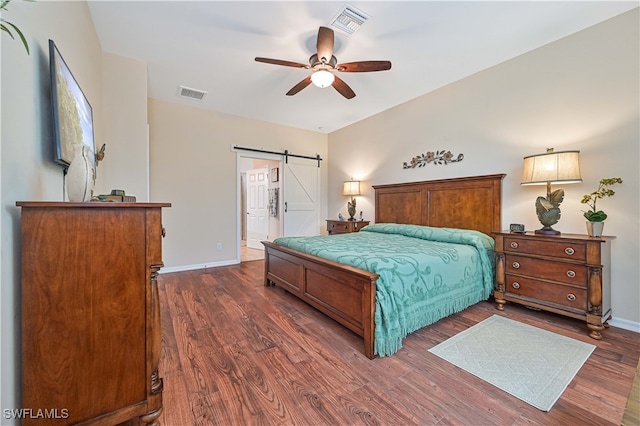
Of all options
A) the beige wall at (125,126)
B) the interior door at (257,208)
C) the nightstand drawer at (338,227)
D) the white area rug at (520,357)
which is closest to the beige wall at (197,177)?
the beige wall at (125,126)

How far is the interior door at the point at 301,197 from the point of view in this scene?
5387 mm

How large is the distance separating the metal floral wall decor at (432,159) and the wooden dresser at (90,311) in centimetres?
359

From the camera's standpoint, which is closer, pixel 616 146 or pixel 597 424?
pixel 597 424

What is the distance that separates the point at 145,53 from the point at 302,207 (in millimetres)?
3600

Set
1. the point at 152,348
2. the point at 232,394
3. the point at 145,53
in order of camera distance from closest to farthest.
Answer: the point at 152,348, the point at 232,394, the point at 145,53

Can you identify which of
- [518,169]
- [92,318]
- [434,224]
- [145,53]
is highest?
[145,53]

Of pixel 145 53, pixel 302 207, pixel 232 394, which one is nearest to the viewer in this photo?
pixel 232 394

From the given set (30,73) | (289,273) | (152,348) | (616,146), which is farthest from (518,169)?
(30,73)

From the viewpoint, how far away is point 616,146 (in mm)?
2297

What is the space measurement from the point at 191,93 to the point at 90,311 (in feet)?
12.0

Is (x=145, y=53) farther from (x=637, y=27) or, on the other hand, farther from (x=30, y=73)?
(x=637, y=27)

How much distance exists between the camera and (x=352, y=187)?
5.00 metres

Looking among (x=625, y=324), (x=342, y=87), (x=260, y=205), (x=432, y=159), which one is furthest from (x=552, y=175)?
(x=260, y=205)

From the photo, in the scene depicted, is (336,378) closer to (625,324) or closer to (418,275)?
(418,275)
